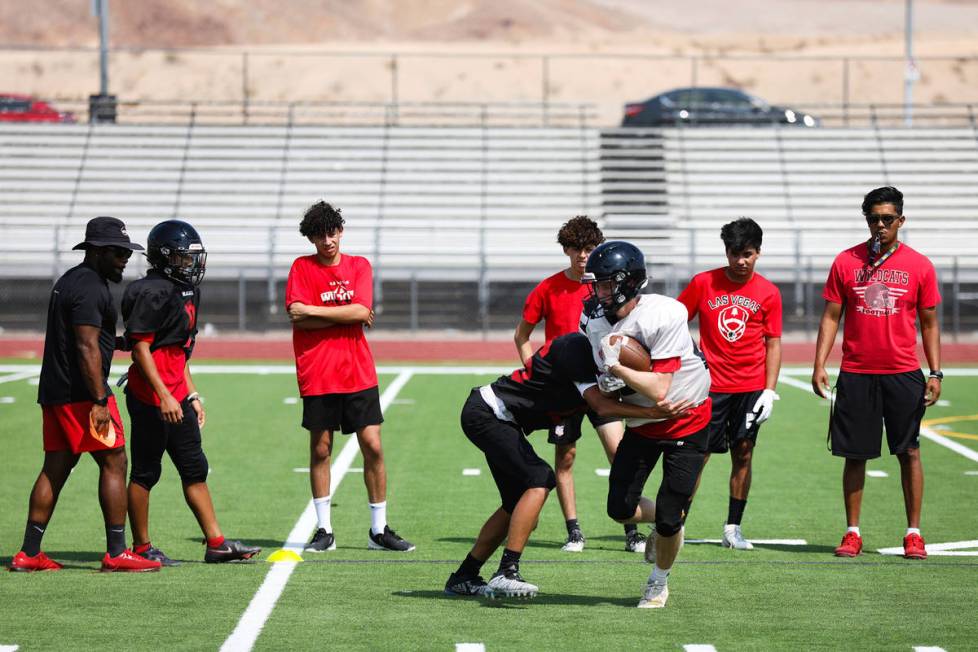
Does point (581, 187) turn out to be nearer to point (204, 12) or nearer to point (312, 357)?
point (312, 357)

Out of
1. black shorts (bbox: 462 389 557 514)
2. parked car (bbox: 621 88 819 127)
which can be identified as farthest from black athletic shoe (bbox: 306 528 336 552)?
parked car (bbox: 621 88 819 127)

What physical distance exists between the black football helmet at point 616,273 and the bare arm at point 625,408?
→ 0.36 metres

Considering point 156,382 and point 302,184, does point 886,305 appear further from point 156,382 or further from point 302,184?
point 302,184

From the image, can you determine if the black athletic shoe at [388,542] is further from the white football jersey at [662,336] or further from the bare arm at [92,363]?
the white football jersey at [662,336]

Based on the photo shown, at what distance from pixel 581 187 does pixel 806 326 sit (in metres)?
Answer: 8.33

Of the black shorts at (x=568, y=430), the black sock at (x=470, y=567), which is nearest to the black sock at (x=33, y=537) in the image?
the black sock at (x=470, y=567)

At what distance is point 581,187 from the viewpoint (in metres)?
31.1

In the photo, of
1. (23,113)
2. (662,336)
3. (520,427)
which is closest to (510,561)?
(520,427)

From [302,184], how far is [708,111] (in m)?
10.6

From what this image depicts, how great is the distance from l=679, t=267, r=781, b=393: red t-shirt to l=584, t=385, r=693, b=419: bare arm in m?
1.82

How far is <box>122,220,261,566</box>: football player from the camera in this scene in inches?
275

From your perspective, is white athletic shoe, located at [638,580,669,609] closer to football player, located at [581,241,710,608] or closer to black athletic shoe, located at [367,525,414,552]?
football player, located at [581,241,710,608]

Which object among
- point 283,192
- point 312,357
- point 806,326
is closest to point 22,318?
point 283,192

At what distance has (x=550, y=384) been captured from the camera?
20.3 feet
